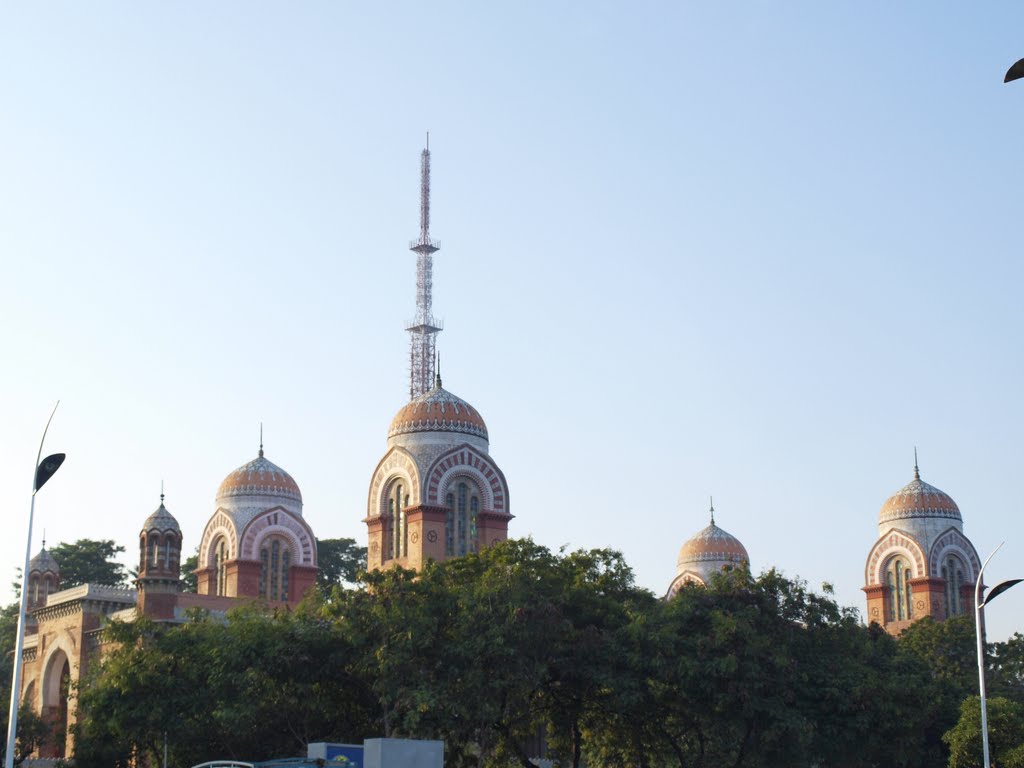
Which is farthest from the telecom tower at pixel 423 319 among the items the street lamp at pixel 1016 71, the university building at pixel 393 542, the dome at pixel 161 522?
the street lamp at pixel 1016 71

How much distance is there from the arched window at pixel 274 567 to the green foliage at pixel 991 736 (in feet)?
105

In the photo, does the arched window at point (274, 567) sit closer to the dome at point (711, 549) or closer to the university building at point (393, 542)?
the university building at point (393, 542)

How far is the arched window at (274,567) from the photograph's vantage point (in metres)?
65.7

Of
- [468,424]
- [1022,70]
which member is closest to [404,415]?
[468,424]

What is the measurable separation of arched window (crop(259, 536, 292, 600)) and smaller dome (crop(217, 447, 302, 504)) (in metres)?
2.15

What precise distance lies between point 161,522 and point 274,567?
1549 cm

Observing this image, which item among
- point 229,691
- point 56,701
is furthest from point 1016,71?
point 56,701

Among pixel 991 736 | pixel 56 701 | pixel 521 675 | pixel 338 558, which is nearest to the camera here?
pixel 521 675

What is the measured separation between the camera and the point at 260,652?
1473 inches

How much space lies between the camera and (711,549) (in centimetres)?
8025

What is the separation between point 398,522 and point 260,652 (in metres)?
22.4

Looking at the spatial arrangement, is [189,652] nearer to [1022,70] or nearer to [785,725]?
[785,725]

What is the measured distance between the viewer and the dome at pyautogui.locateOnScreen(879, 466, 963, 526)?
246 feet

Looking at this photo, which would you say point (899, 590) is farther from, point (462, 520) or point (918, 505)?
point (462, 520)
